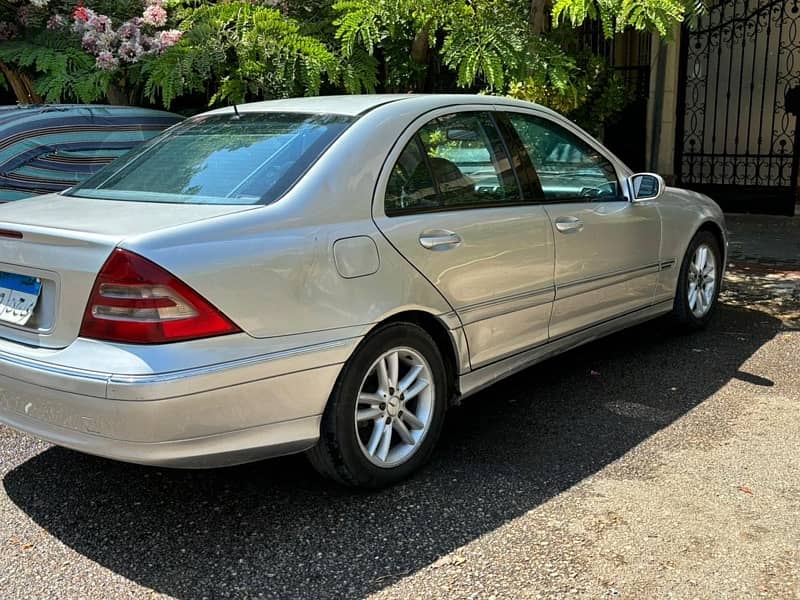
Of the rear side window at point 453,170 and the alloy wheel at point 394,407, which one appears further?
the rear side window at point 453,170

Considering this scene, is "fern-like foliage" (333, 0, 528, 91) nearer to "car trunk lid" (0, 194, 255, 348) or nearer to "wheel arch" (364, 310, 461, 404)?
"wheel arch" (364, 310, 461, 404)

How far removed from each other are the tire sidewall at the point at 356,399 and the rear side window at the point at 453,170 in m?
0.52

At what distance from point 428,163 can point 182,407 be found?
158cm

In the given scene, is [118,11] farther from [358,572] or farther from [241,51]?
[358,572]

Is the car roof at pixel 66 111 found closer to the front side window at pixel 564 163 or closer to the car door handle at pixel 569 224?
the front side window at pixel 564 163

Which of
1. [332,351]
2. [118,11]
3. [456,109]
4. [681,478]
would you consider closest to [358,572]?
[332,351]

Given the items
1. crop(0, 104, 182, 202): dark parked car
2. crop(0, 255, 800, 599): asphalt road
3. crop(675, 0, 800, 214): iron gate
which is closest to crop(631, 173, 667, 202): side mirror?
crop(0, 255, 800, 599): asphalt road

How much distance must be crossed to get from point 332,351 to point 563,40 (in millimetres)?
5403

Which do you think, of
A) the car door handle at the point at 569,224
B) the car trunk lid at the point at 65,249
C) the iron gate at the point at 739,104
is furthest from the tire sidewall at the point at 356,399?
the iron gate at the point at 739,104

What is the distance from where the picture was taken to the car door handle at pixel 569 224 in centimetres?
434

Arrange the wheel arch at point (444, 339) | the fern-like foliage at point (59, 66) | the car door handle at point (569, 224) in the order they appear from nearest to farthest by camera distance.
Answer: the wheel arch at point (444, 339) < the car door handle at point (569, 224) < the fern-like foliage at point (59, 66)

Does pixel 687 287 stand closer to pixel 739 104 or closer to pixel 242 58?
pixel 242 58

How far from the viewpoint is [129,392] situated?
2816 millimetres

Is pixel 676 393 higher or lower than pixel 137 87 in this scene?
lower
